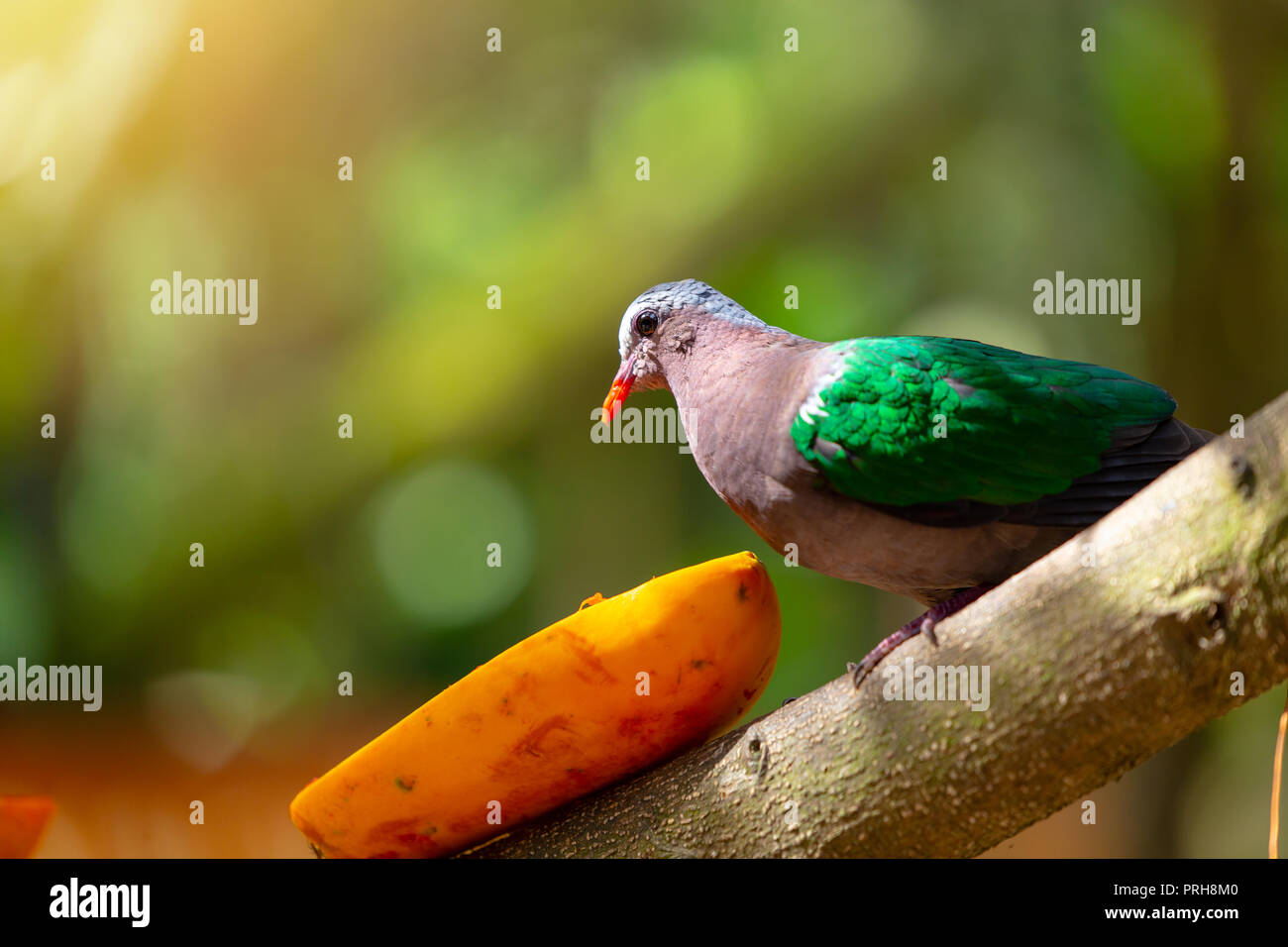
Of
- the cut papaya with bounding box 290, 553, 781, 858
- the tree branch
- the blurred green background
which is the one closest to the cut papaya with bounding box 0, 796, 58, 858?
the cut papaya with bounding box 290, 553, 781, 858

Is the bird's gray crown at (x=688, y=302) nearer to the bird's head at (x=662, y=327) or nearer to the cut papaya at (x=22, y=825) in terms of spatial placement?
the bird's head at (x=662, y=327)

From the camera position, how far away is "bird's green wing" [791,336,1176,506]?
147 centimetres

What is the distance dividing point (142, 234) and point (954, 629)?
4.01m

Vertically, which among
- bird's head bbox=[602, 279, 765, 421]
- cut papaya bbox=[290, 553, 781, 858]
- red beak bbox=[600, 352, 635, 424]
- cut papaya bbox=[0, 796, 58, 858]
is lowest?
cut papaya bbox=[0, 796, 58, 858]

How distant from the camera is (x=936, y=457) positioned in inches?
58.2

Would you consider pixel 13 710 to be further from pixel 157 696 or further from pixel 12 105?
pixel 12 105

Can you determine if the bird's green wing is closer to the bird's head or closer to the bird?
the bird

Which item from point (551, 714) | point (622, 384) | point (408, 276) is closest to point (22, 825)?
point (551, 714)

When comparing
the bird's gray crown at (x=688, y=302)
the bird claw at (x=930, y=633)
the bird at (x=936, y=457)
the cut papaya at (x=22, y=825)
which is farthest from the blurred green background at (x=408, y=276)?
the cut papaya at (x=22, y=825)

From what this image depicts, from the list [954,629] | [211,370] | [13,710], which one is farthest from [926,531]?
[13,710]

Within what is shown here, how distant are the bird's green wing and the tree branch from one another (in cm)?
32

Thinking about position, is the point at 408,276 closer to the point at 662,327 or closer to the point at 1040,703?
the point at 662,327

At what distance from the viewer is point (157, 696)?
4191 millimetres

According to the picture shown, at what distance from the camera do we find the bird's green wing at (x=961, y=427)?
1.47 metres
